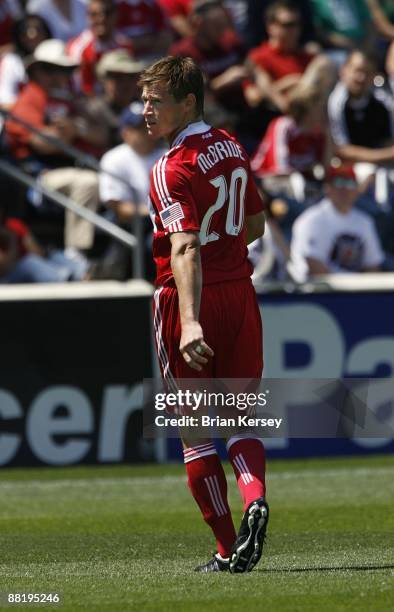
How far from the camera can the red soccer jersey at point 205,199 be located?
5.92 metres

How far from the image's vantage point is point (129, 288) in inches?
458

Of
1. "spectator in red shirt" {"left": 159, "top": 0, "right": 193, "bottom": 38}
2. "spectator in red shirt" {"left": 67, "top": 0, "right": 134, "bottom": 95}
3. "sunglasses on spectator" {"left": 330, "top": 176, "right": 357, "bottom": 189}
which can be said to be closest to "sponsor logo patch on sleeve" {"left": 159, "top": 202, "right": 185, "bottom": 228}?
"sunglasses on spectator" {"left": 330, "top": 176, "right": 357, "bottom": 189}

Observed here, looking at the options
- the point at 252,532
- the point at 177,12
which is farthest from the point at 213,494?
the point at 177,12

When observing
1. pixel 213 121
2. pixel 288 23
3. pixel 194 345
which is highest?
pixel 288 23

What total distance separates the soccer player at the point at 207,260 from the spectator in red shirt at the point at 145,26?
8813 millimetres

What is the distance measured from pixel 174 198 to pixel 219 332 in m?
0.64

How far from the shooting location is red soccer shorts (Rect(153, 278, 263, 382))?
6.11 metres

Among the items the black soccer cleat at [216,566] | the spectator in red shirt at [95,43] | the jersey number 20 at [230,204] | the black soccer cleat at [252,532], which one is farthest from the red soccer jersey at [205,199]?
the spectator in red shirt at [95,43]

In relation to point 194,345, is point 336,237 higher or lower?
higher

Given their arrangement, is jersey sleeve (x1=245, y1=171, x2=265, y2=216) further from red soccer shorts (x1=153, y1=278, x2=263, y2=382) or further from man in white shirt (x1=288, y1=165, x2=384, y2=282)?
man in white shirt (x1=288, y1=165, x2=384, y2=282)

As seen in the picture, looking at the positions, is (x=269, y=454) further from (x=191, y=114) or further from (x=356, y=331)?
(x=191, y=114)

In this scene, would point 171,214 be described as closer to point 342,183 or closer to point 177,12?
point 342,183

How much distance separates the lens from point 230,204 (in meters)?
6.14

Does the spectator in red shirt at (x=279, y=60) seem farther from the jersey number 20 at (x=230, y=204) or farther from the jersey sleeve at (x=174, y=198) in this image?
the jersey sleeve at (x=174, y=198)
